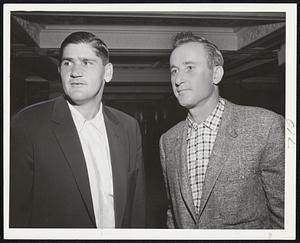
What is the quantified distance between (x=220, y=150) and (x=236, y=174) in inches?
2.9

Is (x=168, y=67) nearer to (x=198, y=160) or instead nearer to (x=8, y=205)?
(x=198, y=160)

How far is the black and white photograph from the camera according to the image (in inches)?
41.3

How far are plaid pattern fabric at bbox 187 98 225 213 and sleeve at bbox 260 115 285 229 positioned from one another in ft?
0.47

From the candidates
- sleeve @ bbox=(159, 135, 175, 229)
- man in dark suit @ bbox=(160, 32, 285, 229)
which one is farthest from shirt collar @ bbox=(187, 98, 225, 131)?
sleeve @ bbox=(159, 135, 175, 229)

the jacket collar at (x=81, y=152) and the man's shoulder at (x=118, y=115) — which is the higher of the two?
the man's shoulder at (x=118, y=115)

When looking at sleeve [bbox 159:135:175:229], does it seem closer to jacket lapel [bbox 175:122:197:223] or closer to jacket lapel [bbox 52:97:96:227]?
jacket lapel [bbox 175:122:197:223]

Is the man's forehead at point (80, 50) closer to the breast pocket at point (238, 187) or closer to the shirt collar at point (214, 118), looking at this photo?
the shirt collar at point (214, 118)

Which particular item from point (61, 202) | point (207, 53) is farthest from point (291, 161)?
point (61, 202)

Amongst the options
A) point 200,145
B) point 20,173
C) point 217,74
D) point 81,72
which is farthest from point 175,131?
point 20,173

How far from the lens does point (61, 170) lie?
3.44ft

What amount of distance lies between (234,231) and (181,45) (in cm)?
52

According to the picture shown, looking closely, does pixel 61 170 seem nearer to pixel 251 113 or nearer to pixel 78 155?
pixel 78 155

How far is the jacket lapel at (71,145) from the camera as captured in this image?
1.05 meters

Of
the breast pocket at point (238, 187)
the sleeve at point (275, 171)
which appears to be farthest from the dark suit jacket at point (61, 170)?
the sleeve at point (275, 171)
